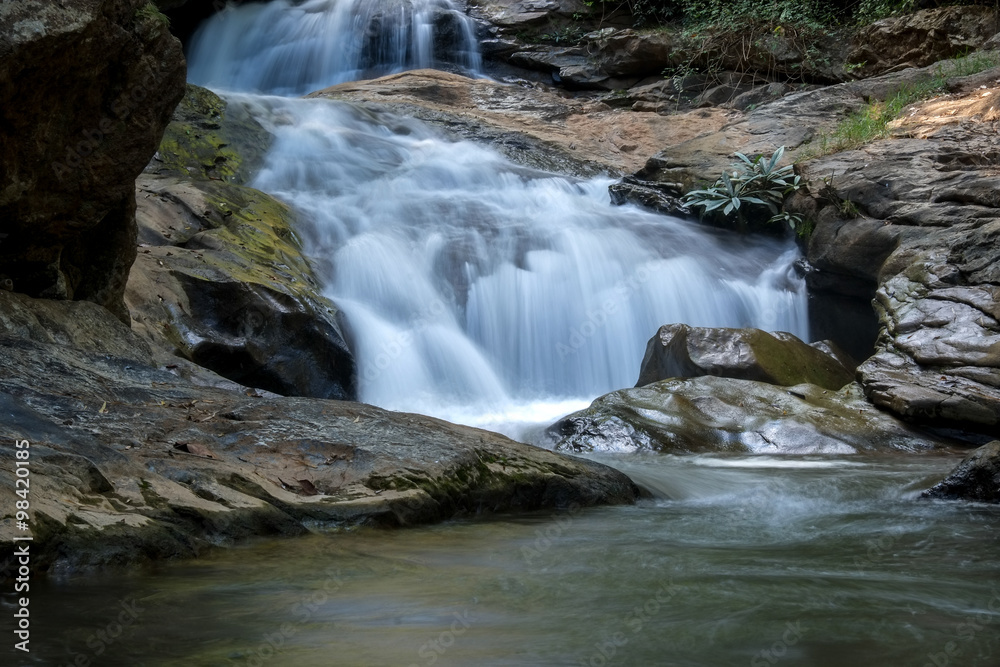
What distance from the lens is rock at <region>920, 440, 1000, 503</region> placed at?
4352mm

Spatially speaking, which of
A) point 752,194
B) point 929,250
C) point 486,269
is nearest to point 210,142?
point 486,269

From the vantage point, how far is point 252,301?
677 centimetres

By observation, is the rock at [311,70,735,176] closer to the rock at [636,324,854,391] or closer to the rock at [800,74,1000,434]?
the rock at [800,74,1000,434]

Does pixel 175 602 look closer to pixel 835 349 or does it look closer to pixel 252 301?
pixel 252 301

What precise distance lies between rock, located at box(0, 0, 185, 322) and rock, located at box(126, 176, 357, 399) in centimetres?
139

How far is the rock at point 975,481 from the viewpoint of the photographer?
4352 millimetres

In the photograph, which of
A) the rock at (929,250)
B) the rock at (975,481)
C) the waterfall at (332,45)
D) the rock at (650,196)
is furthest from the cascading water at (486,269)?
the waterfall at (332,45)

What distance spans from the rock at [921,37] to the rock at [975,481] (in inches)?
459

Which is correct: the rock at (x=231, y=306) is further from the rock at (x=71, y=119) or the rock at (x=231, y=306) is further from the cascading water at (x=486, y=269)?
the rock at (x=71, y=119)

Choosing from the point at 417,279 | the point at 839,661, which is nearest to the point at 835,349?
the point at 417,279

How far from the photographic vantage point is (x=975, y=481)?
4410 mm

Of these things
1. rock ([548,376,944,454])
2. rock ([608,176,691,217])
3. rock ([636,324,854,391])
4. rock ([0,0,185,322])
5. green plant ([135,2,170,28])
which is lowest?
rock ([548,376,944,454])

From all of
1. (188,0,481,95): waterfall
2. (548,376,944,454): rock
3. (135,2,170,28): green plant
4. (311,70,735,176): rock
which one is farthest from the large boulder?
(188,0,481,95): waterfall

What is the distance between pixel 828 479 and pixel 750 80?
12.6 m
